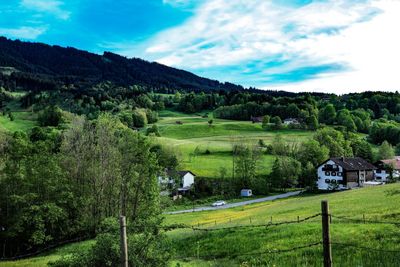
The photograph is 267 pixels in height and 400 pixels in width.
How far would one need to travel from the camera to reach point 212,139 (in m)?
154

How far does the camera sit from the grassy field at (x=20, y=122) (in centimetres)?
14988

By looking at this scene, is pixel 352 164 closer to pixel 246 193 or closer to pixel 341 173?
pixel 341 173

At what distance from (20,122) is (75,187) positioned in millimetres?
129858

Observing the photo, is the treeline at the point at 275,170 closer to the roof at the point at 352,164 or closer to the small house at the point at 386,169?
the roof at the point at 352,164

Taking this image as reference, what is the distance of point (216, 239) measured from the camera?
1249 inches

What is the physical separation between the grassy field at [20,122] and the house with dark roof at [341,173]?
111658mm

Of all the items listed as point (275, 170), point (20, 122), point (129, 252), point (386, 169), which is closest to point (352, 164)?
point (386, 169)

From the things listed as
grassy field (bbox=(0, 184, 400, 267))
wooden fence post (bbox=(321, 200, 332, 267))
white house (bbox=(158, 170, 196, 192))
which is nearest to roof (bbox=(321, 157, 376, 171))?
white house (bbox=(158, 170, 196, 192))

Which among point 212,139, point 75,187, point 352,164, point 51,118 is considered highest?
point 51,118

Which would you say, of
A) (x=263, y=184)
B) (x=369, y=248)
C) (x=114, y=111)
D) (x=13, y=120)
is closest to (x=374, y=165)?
(x=263, y=184)

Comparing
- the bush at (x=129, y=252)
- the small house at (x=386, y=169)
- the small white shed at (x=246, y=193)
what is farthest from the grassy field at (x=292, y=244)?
the small house at (x=386, y=169)

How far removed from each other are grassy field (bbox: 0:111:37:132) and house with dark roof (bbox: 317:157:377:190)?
366 ft

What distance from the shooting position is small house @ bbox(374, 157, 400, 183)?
351ft

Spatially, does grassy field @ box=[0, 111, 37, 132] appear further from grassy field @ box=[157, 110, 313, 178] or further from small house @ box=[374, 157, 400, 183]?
small house @ box=[374, 157, 400, 183]
